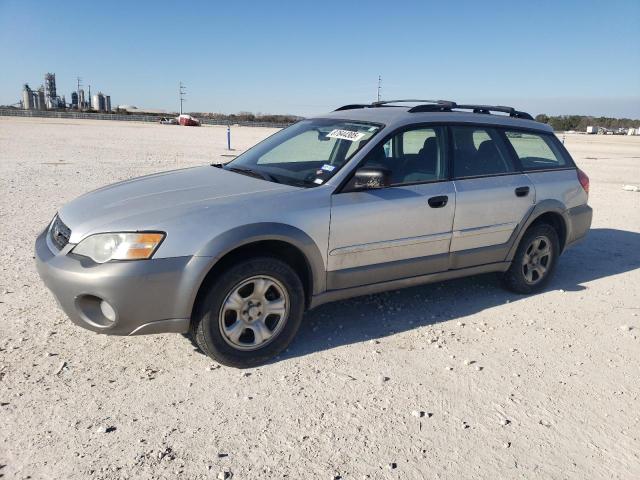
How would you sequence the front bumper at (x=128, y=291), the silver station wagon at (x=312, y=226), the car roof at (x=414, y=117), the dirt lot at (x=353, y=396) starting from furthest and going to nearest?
the car roof at (x=414, y=117) → the silver station wagon at (x=312, y=226) → the front bumper at (x=128, y=291) → the dirt lot at (x=353, y=396)

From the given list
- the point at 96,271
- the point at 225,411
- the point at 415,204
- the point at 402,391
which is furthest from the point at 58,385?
the point at 415,204

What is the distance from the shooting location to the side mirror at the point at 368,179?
3.74m

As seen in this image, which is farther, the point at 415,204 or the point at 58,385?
the point at 415,204

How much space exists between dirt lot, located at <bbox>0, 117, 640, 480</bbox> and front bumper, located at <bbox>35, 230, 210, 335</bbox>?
0.39m

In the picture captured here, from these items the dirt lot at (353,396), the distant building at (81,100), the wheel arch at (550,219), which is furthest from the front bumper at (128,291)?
the distant building at (81,100)

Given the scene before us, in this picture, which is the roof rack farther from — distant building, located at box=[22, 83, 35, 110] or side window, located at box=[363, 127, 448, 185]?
distant building, located at box=[22, 83, 35, 110]

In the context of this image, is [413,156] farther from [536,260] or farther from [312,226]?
[536,260]

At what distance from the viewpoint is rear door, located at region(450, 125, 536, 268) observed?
4.47 m

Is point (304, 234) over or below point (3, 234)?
over

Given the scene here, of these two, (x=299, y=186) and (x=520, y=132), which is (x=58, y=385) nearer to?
(x=299, y=186)

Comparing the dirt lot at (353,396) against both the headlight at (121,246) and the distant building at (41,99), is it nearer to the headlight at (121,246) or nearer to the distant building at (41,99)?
the headlight at (121,246)

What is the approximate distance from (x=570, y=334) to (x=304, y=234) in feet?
7.89

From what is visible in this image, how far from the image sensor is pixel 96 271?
3104 millimetres

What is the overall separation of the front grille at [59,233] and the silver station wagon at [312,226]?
0.02 m
